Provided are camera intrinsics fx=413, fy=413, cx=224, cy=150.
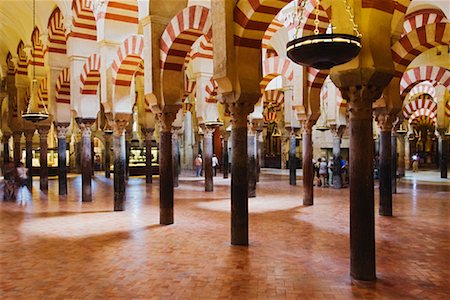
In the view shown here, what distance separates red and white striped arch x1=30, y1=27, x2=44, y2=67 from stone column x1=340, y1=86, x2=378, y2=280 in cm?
1040

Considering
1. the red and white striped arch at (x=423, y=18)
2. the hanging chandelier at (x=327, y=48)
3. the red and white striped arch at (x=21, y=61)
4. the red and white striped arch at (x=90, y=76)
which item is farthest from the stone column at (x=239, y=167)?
the red and white striped arch at (x=21, y=61)

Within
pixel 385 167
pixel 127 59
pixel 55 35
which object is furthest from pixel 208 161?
pixel 385 167

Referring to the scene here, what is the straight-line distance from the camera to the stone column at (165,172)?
Result: 6484 millimetres

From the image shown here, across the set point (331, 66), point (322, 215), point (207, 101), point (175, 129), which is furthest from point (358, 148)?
point (175, 129)

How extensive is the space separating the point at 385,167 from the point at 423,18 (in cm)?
358

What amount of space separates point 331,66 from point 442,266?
2250 millimetres

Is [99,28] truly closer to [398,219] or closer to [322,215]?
[322,215]

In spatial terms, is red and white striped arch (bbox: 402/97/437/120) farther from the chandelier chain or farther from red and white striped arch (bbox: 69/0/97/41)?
the chandelier chain

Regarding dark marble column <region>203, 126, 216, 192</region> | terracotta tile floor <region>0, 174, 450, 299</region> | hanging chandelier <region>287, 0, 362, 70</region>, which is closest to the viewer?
hanging chandelier <region>287, 0, 362, 70</region>

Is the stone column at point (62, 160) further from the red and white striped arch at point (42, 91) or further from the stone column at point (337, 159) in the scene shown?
the stone column at point (337, 159)

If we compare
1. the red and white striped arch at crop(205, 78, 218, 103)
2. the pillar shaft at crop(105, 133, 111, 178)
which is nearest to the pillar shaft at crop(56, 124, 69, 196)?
the red and white striped arch at crop(205, 78, 218, 103)

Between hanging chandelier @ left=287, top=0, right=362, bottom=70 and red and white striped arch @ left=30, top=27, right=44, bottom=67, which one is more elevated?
red and white striped arch @ left=30, top=27, right=44, bottom=67

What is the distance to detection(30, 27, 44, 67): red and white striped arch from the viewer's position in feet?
38.0

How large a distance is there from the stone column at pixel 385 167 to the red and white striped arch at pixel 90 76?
585 cm
